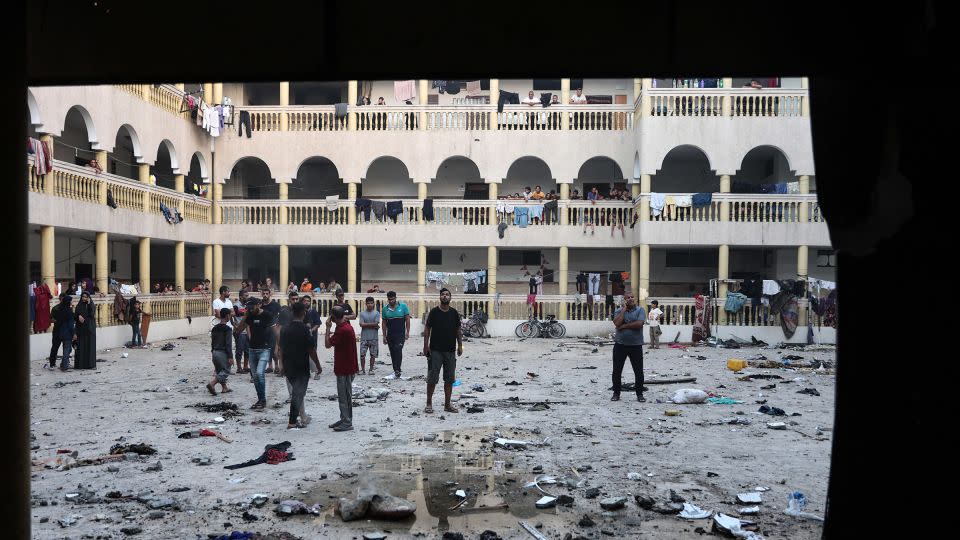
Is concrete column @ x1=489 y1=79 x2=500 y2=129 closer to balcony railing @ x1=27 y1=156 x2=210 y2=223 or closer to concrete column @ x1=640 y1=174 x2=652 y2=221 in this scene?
concrete column @ x1=640 y1=174 x2=652 y2=221

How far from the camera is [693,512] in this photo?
6230mm

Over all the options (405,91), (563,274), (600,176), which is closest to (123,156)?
(405,91)

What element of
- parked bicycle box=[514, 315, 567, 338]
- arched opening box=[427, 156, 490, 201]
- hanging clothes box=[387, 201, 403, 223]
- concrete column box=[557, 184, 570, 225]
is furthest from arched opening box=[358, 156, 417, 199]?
parked bicycle box=[514, 315, 567, 338]

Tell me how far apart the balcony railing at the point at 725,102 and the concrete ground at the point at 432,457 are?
1244 cm

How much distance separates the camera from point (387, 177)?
29.6 metres

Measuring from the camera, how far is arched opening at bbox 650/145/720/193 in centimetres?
2800

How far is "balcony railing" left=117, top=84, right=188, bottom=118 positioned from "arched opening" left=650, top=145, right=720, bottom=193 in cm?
1788

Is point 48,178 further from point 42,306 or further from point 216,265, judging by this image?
point 216,265

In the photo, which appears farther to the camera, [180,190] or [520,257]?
[520,257]

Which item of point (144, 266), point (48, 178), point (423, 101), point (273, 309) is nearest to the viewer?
point (273, 309)

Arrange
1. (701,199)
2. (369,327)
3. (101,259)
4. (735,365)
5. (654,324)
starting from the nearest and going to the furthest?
1. (369,327)
2. (735,365)
3. (101,259)
4. (654,324)
5. (701,199)

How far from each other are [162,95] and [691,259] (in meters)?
20.3

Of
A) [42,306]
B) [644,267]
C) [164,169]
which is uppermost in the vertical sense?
[164,169]

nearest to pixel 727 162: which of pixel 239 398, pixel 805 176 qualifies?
pixel 805 176
